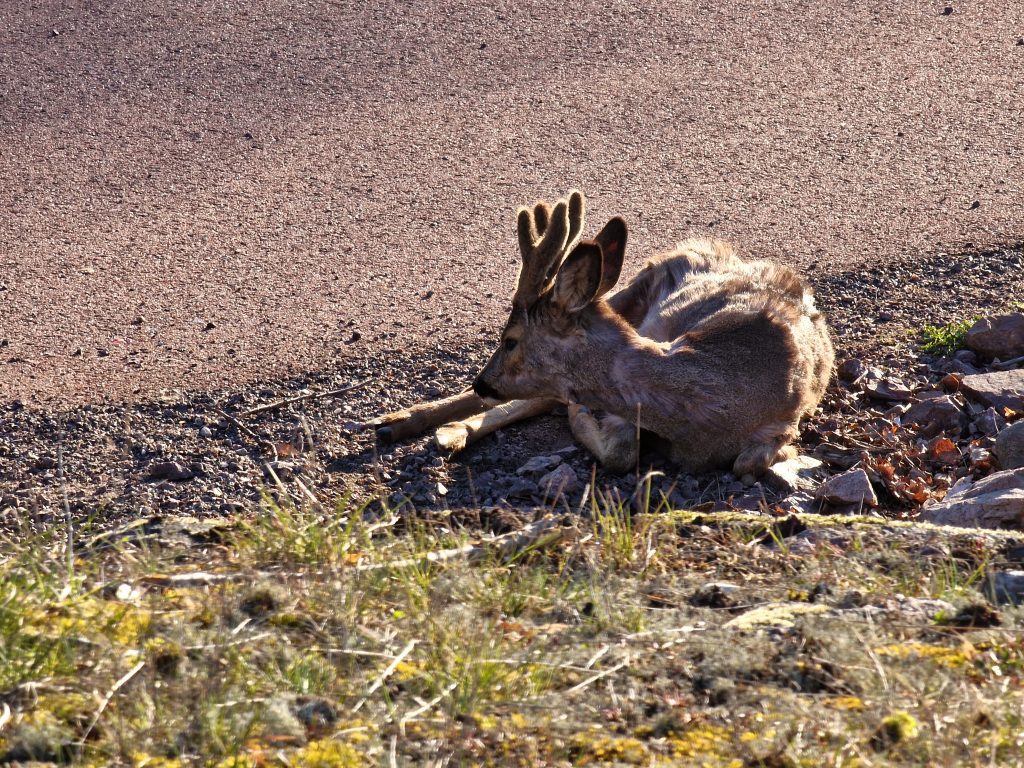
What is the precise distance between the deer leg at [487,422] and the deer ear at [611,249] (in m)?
0.65

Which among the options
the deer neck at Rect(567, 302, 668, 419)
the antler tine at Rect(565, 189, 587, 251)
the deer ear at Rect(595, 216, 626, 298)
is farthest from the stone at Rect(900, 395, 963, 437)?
the antler tine at Rect(565, 189, 587, 251)

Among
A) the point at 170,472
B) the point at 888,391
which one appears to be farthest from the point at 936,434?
the point at 170,472

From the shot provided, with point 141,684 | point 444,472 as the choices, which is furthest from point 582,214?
point 141,684

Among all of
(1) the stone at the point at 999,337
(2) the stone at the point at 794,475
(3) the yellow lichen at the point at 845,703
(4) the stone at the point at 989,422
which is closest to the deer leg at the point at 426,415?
(2) the stone at the point at 794,475

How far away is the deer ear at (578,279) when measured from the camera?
5879 mm

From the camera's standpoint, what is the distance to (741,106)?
369 inches

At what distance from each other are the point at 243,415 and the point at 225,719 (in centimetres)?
356

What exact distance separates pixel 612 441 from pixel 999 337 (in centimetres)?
229

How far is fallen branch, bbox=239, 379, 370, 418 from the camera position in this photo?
6.12 m

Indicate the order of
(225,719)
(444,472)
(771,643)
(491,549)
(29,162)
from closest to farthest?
(225,719) → (771,643) → (491,549) → (444,472) → (29,162)

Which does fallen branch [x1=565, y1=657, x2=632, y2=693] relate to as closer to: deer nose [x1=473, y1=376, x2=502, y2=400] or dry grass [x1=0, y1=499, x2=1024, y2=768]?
dry grass [x1=0, y1=499, x2=1024, y2=768]

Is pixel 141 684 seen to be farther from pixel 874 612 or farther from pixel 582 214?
pixel 582 214

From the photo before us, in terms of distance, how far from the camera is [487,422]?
641cm

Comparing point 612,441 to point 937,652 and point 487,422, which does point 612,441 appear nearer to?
point 487,422
